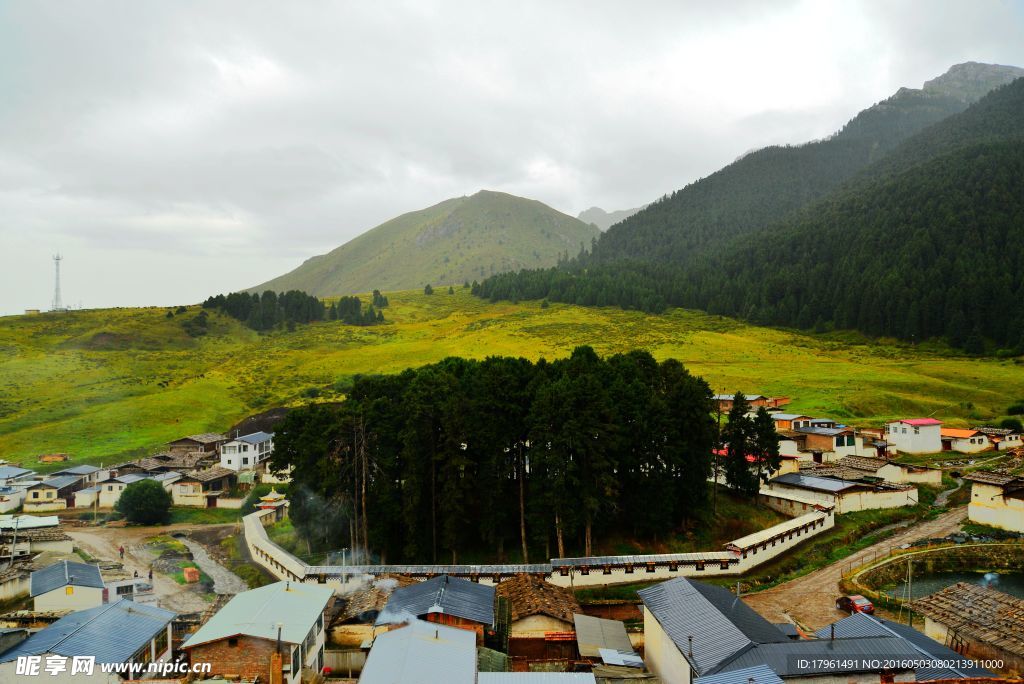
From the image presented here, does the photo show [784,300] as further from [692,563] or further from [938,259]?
[692,563]

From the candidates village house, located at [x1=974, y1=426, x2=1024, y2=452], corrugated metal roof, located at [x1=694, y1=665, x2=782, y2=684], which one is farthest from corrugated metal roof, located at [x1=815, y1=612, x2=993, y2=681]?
village house, located at [x1=974, y1=426, x2=1024, y2=452]

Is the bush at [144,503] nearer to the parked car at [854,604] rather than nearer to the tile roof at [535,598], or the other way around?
the tile roof at [535,598]

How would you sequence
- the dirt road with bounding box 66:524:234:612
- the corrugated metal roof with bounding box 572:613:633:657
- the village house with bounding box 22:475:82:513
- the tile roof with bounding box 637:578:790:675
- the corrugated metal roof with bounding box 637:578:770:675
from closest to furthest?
the corrugated metal roof with bounding box 637:578:770:675 < the tile roof with bounding box 637:578:790:675 < the corrugated metal roof with bounding box 572:613:633:657 < the dirt road with bounding box 66:524:234:612 < the village house with bounding box 22:475:82:513

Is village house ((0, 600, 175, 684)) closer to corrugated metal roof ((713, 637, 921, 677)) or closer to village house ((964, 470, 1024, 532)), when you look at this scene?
corrugated metal roof ((713, 637, 921, 677))

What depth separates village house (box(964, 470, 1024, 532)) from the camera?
38156 millimetres

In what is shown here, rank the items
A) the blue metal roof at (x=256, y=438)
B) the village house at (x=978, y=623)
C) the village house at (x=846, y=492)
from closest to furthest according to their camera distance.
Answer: the village house at (x=978, y=623) < the village house at (x=846, y=492) < the blue metal roof at (x=256, y=438)

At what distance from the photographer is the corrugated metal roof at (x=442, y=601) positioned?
899 inches

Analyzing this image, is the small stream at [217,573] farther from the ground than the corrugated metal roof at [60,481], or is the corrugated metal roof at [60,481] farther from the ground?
the corrugated metal roof at [60,481]

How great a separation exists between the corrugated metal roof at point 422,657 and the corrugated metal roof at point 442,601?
203 centimetres

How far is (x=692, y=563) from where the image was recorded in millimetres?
32062

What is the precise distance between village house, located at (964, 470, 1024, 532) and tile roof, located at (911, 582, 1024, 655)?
771 inches

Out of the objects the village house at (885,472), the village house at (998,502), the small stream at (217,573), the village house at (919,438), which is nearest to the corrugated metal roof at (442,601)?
the small stream at (217,573)

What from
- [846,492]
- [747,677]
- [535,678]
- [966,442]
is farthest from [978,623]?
[966,442]

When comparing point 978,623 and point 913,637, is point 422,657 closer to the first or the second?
point 913,637
